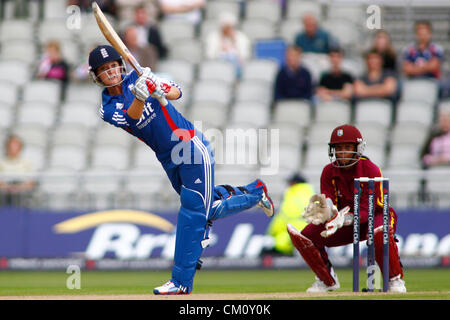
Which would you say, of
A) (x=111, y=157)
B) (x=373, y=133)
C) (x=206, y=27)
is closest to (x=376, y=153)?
(x=373, y=133)

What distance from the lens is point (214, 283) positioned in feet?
42.5

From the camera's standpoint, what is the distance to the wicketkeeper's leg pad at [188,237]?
31.5ft

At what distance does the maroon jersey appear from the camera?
32.6ft

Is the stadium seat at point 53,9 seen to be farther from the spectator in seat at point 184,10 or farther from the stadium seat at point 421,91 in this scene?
the stadium seat at point 421,91

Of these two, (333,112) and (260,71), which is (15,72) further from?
(333,112)

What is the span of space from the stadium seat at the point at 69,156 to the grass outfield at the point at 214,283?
2.21m

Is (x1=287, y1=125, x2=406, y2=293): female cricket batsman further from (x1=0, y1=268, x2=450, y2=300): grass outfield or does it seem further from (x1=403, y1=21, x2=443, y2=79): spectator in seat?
(x1=403, y1=21, x2=443, y2=79): spectator in seat

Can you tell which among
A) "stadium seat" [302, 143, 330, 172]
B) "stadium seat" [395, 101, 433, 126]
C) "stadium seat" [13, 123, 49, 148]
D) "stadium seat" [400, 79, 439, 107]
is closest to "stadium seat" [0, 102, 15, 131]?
"stadium seat" [13, 123, 49, 148]

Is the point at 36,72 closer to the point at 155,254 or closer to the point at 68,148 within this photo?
the point at 68,148

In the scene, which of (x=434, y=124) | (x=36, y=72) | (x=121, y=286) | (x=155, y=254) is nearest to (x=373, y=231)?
(x=121, y=286)

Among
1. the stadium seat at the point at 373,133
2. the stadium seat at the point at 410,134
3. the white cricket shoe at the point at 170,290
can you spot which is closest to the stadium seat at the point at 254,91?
the stadium seat at the point at 373,133

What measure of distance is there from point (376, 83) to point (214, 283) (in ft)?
20.5

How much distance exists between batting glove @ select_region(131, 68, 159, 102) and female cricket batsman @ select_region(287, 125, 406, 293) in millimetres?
2051

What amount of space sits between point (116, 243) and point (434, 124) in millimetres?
6168
